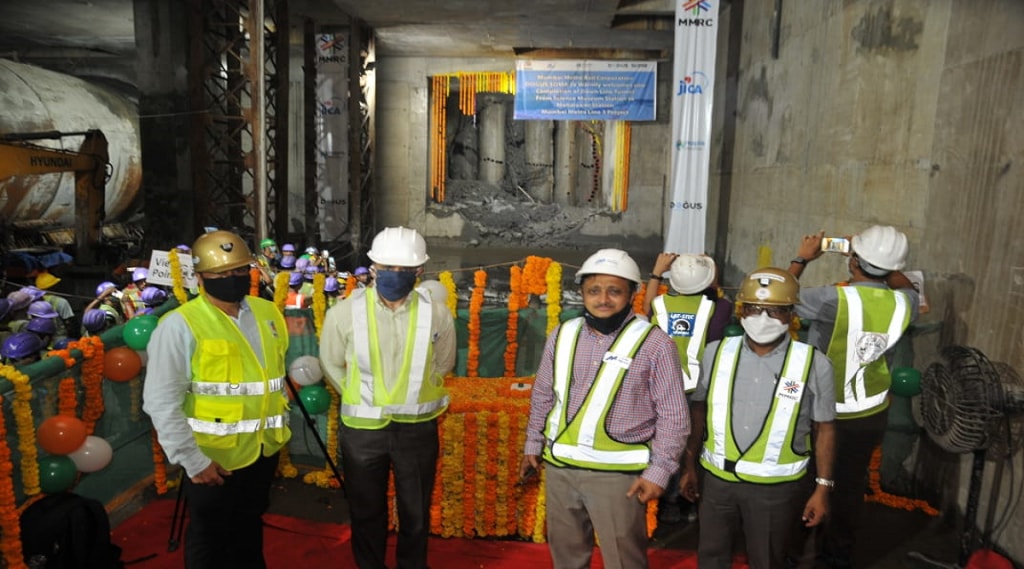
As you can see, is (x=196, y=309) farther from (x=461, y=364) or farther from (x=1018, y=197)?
(x=1018, y=197)

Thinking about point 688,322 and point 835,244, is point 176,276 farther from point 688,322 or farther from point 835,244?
point 835,244

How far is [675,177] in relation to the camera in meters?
11.0

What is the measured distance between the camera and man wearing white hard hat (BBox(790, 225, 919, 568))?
153 inches

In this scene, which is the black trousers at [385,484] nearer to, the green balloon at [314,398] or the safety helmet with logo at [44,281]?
the green balloon at [314,398]

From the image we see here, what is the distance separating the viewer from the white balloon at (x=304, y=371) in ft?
16.5

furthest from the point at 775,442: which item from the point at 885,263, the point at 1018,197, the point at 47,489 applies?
the point at 47,489

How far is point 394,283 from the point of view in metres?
3.49

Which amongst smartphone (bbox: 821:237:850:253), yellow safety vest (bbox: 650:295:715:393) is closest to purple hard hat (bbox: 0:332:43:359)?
yellow safety vest (bbox: 650:295:715:393)

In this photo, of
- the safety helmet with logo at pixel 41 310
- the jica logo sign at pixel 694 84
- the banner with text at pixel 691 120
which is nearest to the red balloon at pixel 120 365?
the safety helmet with logo at pixel 41 310

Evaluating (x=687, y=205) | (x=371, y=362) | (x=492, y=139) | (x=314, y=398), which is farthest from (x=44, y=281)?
(x=492, y=139)

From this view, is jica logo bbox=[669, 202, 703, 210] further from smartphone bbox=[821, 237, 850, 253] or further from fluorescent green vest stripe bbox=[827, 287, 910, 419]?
fluorescent green vest stripe bbox=[827, 287, 910, 419]

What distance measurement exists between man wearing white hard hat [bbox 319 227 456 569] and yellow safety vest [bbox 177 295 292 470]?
0.37 meters

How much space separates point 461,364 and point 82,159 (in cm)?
917

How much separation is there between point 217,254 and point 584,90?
14.3 m
